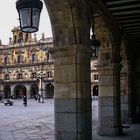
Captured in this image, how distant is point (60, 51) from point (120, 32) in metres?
5.72

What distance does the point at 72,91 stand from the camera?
22.5 feet

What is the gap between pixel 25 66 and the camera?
2884 inches

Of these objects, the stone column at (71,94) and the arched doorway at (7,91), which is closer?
the stone column at (71,94)

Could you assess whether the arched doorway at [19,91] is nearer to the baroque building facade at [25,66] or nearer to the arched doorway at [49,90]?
the baroque building facade at [25,66]

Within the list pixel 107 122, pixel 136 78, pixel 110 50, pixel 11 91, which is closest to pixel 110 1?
pixel 110 50

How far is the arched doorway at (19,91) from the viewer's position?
246 feet

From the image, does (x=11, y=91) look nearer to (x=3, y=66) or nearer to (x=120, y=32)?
(x=3, y=66)

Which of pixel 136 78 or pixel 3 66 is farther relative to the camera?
pixel 3 66

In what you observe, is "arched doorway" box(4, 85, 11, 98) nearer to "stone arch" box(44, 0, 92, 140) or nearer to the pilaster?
the pilaster

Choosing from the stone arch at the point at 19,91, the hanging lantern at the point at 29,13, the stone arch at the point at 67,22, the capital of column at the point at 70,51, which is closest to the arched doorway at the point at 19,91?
the stone arch at the point at 19,91

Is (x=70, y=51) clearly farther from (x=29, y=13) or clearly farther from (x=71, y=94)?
(x=29, y=13)

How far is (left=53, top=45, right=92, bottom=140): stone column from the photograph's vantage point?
22.3ft

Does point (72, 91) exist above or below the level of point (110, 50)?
below

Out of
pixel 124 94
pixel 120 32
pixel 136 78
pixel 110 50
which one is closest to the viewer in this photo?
pixel 110 50
